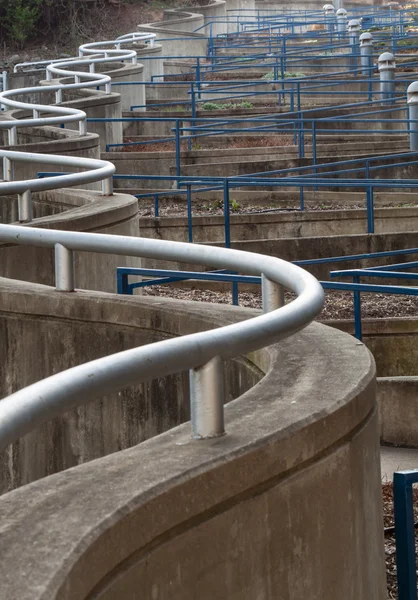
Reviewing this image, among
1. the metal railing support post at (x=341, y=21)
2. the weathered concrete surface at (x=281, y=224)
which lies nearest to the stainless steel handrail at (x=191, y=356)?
the weathered concrete surface at (x=281, y=224)

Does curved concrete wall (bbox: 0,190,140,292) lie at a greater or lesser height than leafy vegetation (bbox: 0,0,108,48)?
lesser

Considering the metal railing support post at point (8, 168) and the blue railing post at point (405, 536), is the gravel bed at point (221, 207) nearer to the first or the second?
the metal railing support post at point (8, 168)

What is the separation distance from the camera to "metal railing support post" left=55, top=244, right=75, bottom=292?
5285 millimetres

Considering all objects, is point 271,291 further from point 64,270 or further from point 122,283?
point 122,283

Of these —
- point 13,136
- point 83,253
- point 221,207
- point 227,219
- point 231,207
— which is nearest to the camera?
point 83,253

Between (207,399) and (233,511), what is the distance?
0.33m

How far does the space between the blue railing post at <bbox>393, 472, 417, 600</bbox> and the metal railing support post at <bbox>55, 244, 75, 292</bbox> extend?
6.42 feet

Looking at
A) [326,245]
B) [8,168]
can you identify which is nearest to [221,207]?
[326,245]

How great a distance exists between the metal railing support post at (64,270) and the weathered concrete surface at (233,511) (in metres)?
1.60

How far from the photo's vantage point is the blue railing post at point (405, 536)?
158 inches

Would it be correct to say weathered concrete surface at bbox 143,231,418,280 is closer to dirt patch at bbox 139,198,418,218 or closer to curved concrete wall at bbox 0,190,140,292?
dirt patch at bbox 139,198,418,218

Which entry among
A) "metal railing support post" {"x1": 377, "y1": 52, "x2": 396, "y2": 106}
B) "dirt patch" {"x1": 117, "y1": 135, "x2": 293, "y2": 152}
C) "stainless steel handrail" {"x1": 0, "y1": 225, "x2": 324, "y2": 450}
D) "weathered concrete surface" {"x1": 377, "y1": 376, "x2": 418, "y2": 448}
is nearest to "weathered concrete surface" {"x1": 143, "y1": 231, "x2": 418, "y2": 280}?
"weathered concrete surface" {"x1": 377, "y1": 376, "x2": 418, "y2": 448}

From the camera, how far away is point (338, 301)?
42.3 ft

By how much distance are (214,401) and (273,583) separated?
53 cm
